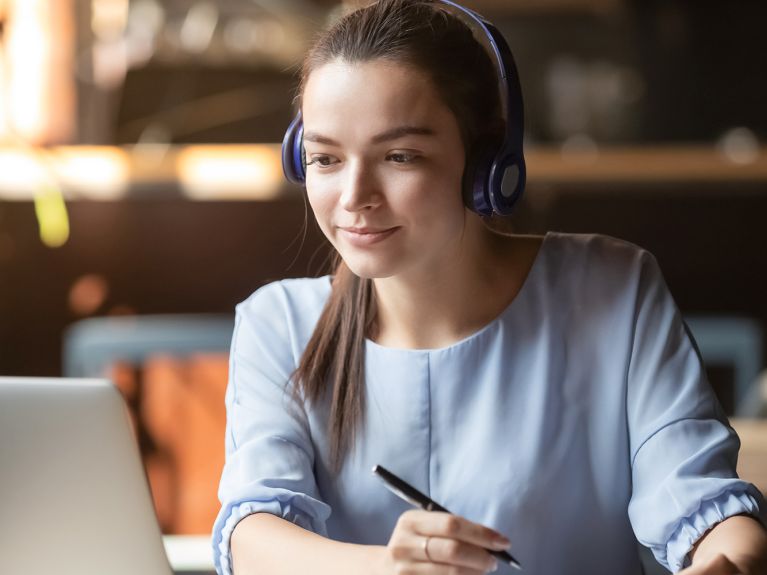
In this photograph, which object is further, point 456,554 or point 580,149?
point 580,149

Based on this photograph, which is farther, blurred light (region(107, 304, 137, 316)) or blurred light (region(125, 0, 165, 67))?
blurred light (region(125, 0, 165, 67))

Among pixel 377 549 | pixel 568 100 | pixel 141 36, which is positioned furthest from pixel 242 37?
pixel 377 549

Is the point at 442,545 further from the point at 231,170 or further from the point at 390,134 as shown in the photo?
the point at 231,170

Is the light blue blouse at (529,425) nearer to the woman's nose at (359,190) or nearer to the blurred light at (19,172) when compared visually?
the woman's nose at (359,190)

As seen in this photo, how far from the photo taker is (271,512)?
1.00 metres

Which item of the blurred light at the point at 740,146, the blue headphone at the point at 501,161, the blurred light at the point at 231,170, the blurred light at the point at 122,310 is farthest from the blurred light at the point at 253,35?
the blue headphone at the point at 501,161

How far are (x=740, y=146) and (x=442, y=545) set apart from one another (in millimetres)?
2455

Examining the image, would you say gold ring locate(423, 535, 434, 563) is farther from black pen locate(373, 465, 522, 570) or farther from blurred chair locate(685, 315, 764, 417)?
blurred chair locate(685, 315, 764, 417)

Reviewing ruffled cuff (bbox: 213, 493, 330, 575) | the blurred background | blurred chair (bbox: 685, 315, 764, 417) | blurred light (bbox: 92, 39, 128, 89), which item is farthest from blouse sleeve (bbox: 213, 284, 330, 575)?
blurred light (bbox: 92, 39, 128, 89)

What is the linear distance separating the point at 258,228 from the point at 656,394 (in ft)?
6.62

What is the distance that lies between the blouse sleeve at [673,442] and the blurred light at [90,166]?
6.31 feet

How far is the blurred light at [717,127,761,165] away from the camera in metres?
2.83

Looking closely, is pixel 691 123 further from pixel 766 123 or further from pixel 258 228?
pixel 258 228

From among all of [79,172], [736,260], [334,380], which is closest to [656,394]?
[334,380]
